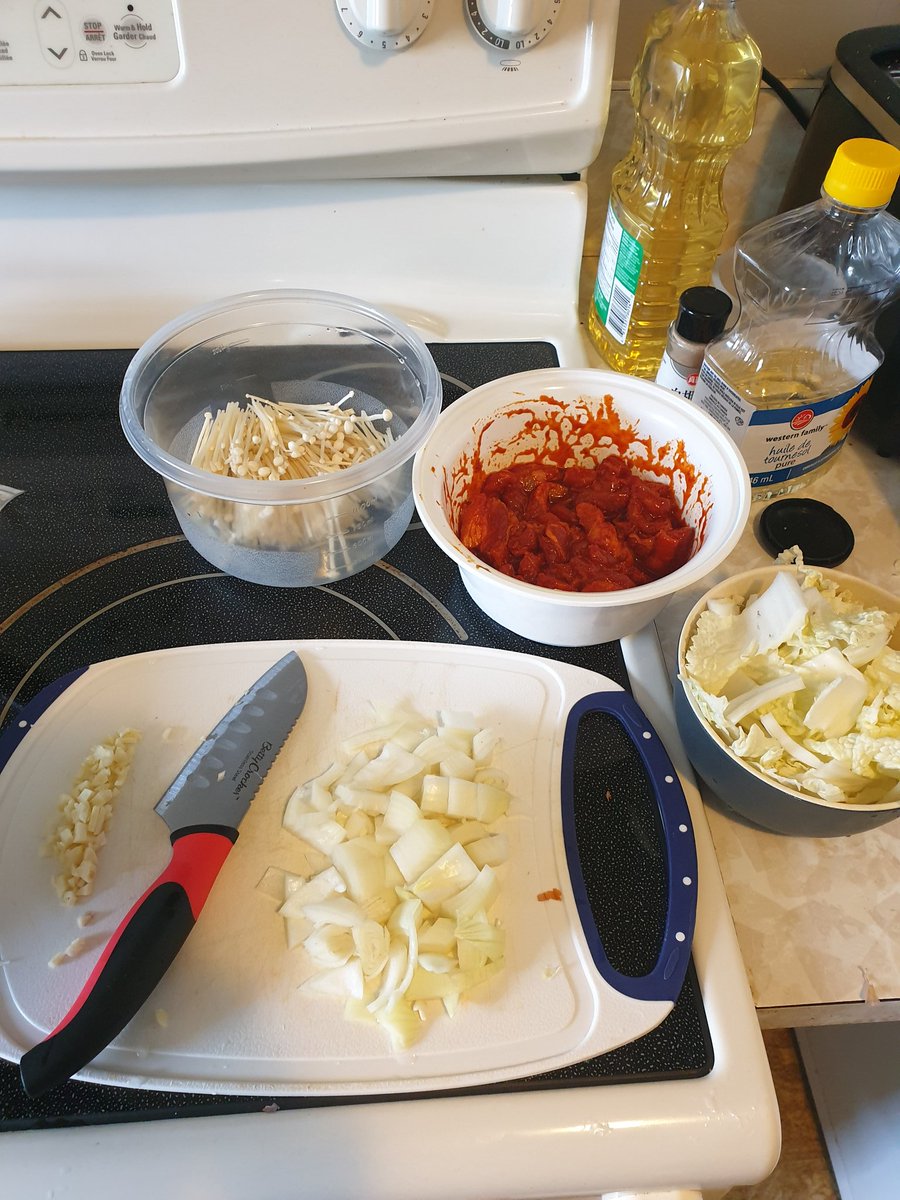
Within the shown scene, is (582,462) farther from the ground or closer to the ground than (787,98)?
closer to the ground

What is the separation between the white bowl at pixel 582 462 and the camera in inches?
24.5

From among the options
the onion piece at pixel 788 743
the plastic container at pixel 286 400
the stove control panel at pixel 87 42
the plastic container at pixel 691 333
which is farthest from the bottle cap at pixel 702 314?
the stove control panel at pixel 87 42

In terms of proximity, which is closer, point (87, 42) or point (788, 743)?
point (788, 743)

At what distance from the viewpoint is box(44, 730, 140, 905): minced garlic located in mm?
571

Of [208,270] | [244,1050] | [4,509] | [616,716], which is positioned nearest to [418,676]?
[616,716]

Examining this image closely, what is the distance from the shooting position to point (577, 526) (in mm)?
727

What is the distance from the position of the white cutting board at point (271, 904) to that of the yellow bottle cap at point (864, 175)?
1.37 ft

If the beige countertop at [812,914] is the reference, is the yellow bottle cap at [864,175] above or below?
above

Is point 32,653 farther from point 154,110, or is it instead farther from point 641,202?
point 641,202

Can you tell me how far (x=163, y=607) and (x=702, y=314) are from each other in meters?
Result: 0.52

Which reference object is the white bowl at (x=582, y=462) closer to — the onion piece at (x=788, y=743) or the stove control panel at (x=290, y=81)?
the onion piece at (x=788, y=743)

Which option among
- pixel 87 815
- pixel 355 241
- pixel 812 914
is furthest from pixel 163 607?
pixel 812 914

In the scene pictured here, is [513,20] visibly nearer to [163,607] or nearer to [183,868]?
[163,607]

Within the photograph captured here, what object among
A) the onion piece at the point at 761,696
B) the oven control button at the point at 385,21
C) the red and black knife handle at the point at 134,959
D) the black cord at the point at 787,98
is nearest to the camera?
the red and black knife handle at the point at 134,959
